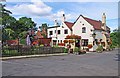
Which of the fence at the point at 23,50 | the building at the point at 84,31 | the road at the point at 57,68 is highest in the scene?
the building at the point at 84,31

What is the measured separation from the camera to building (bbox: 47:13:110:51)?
161 feet

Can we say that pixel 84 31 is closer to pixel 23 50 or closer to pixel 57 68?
pixel 23 50

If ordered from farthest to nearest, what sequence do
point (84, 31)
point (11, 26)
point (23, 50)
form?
point (11, 26) < point (84, 31) < point (23, 50)

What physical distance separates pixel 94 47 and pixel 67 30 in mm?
8032

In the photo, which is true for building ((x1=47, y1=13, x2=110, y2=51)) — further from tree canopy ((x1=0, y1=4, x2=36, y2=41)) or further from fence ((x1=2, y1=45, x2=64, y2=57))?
fence ((x1=2, y1=45, x2=64, y2=57))

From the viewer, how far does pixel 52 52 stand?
112 feet

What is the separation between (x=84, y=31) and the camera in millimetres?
50094

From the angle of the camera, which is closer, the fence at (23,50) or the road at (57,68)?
the road at (57,68)

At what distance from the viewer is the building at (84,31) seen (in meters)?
49.1

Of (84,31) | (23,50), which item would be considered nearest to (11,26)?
(84,31)

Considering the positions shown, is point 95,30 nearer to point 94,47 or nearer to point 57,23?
point 94,47

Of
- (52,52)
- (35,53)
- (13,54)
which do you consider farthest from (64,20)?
(13,54)

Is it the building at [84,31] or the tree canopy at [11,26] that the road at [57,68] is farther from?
the building at [84,31]

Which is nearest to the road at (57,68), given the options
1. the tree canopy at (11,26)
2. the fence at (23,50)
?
the fence at (23,50)
